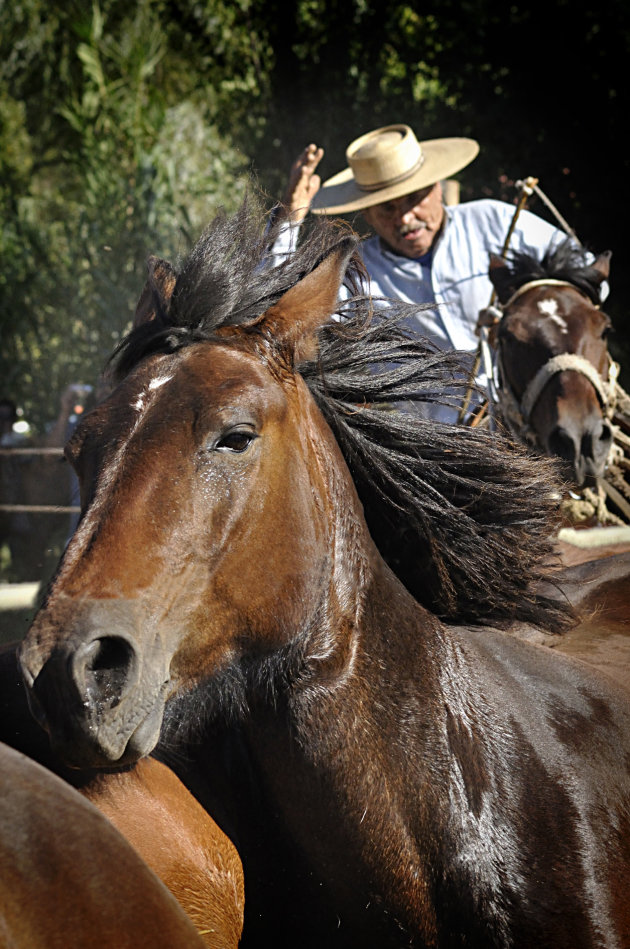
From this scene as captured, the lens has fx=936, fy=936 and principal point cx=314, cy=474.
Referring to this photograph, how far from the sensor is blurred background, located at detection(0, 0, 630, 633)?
9.62 m

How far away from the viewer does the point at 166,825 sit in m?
1.93

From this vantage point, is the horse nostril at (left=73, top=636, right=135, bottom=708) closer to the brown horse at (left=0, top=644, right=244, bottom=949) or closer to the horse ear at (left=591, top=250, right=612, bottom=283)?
the brown horse at (left=0, top=644, right=244, bottom=949)

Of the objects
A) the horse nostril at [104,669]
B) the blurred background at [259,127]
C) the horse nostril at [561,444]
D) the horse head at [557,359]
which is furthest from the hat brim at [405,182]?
the blurred background at [259,127]

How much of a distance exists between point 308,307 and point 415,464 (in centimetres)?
45

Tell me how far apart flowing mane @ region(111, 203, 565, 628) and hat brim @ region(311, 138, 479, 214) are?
201 centimetres

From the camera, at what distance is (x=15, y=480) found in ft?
27.6

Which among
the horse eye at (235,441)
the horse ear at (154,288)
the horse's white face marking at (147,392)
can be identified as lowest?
the horse eye at (235,441)

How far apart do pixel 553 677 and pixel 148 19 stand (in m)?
11.7

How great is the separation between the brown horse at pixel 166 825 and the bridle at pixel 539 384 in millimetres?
2702

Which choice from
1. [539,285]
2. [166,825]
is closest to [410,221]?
[539,285]

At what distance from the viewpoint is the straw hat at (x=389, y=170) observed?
439 centimetres

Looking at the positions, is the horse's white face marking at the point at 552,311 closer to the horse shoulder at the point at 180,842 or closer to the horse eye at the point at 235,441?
the horse eye at the point at 235,441

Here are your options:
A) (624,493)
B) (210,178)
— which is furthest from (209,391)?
(210,178)

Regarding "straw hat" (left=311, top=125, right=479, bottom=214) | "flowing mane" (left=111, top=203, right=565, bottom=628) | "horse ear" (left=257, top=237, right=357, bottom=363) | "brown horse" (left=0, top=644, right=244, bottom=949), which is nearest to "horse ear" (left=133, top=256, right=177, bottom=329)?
"flowing mane" (left=111, top=203, right=565, bottom=628)
